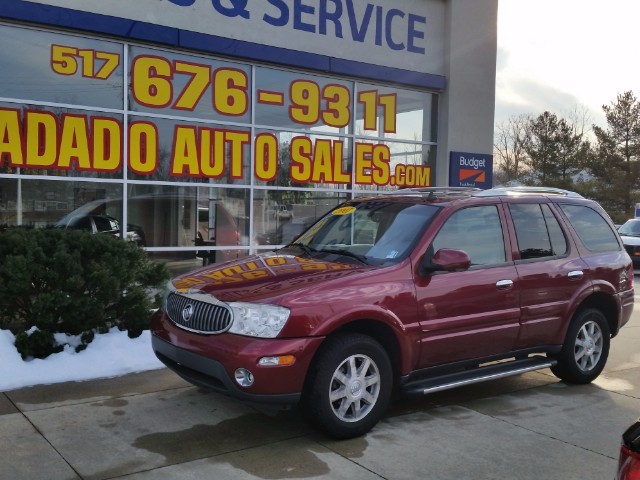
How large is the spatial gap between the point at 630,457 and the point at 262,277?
3.05 m

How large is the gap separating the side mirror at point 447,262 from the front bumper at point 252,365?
1144mm

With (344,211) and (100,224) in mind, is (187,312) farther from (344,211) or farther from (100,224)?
(100,224)

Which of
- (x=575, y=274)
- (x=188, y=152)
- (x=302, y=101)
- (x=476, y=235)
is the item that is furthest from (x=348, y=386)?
(x=302, y=101)

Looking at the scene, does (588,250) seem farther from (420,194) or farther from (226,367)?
(226,367)

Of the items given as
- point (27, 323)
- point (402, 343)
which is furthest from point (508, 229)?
point (27, 323)

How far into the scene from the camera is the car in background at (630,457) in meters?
2.13

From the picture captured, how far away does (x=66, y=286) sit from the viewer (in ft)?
20.3

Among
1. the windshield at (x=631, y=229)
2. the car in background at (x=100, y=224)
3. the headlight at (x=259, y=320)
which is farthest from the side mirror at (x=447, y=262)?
the windshield at (x=631, y=229)

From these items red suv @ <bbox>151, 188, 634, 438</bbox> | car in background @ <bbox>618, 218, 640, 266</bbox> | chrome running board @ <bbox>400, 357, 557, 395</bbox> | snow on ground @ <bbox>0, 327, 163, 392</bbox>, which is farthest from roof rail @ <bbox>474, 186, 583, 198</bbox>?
car in background @ <bbox>618, 218, 640, 266</bbox>

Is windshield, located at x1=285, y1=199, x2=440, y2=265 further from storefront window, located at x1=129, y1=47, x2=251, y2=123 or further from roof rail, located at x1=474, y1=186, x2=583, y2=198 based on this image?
storefront window, located at x1=129, y1=47, x2=251, y2=123

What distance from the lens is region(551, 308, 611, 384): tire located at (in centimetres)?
612

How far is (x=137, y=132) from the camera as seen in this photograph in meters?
10.0

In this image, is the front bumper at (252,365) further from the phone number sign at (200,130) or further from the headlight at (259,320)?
the phone number sign at (200,130)

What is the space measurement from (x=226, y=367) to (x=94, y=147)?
630 cm
